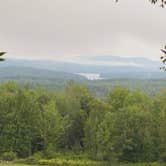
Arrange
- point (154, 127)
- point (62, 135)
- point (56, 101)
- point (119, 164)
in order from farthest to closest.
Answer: point (56, 101)
point (62, 135)
point (154, 127)
point (119, 164)

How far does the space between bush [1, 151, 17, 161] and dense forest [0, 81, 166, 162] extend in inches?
12.5

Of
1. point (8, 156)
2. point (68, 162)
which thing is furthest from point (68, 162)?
point (8, 156)

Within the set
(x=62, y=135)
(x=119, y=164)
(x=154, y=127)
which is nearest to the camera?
(x=119, y=164)

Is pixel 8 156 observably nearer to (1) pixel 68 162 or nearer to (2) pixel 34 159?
(2) pixel 34 159

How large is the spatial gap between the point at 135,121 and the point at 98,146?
598 centimetres

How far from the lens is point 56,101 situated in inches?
3012

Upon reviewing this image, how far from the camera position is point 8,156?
212 feet

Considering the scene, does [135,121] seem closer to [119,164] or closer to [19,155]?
[119,164]

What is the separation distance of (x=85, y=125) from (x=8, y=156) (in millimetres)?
11705

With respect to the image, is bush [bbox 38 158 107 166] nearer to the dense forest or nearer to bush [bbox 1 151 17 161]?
the dense forest

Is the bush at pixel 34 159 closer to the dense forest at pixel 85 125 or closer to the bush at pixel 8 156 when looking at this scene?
the dense forest at pixel 85 125

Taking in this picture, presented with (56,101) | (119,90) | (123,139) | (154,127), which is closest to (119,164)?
(123,139)

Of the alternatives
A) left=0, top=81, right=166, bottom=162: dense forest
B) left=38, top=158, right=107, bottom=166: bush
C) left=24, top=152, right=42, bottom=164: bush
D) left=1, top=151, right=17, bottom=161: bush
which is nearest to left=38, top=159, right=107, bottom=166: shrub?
left=38, top=158, right=107, bottom=166: bush

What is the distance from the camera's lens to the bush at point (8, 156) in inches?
2522
